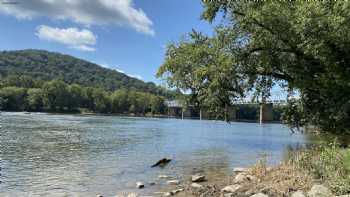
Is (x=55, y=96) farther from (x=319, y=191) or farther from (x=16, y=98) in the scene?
(x=319, y=191)

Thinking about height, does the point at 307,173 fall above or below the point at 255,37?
below

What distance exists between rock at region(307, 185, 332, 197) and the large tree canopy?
25.1ft

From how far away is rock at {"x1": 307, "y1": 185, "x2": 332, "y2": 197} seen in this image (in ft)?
31.6

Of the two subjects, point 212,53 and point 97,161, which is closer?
point 212,53

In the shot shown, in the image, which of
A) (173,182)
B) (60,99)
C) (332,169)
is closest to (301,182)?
(332,169)

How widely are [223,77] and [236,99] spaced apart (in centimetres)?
274

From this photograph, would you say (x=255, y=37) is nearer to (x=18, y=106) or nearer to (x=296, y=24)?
(x=296, y=24)

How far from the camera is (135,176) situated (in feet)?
63.5

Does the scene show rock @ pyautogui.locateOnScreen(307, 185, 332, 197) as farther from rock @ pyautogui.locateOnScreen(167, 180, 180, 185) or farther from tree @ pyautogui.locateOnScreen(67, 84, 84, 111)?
tree @ pyautogui.locateOnScreen(67, 84, 84, 111)

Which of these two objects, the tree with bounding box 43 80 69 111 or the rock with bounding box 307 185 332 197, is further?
the tree with bounding box 43 80 69 111

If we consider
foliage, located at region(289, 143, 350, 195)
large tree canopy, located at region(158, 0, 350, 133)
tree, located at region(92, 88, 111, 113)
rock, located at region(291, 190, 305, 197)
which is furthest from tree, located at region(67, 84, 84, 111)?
rock, located at region(291, 190, 305, 197)

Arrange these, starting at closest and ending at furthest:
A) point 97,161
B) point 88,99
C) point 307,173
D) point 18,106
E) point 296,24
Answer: point 307,173 < point 296,24 < point 97,161 < point 18,106 < point 88,99

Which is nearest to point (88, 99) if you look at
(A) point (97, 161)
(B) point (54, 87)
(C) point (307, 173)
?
(B) point (54, 87)

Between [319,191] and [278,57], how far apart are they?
10.8 meters
